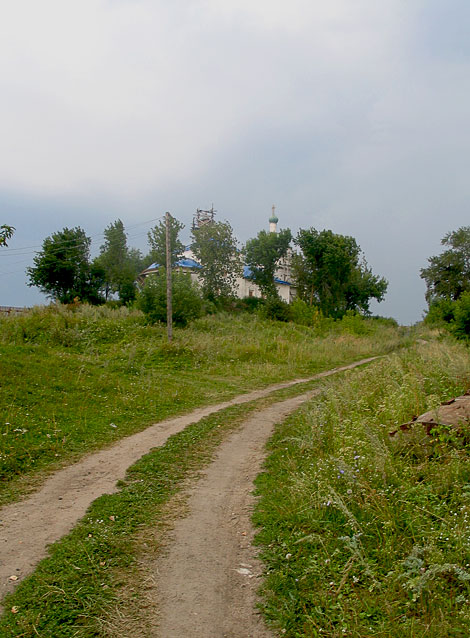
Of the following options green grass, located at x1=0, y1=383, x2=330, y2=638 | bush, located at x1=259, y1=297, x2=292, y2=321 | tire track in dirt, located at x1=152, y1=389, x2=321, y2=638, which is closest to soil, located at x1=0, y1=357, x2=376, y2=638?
tire track in dirt, located at x1=152, y1=389, x2=321, y2=638

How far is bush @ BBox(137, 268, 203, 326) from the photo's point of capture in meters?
28.8

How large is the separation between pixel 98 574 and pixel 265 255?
5494 cm

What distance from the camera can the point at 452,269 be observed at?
55.2m

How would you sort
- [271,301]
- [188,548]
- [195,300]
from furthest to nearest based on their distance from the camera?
[271,301], [195,300], [188,548]

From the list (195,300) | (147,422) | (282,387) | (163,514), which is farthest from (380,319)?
(163,514)

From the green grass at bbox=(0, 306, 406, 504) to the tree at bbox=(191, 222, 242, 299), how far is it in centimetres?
2014

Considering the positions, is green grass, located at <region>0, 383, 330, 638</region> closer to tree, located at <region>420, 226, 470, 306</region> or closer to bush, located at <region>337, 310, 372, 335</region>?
bush, located at <region>337, 310, 372, 335</region>

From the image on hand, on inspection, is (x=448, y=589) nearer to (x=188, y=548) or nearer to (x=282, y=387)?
(x=188, y=548)

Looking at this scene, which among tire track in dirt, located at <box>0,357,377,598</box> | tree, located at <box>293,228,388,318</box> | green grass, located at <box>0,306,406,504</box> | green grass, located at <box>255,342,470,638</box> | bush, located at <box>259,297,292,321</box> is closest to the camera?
green grass, located at <box>255,342,470,638</box>

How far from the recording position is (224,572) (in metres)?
3.92

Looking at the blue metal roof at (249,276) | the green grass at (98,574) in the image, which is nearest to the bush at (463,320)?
the green grass at (98,574)

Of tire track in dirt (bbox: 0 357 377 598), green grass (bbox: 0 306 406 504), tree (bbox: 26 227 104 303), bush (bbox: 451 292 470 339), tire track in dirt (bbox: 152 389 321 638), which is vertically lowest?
tire track in dirt (bbox: 152 389 321 638)

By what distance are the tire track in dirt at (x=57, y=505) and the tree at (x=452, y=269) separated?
53.4 metres

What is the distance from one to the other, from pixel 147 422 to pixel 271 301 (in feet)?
121
